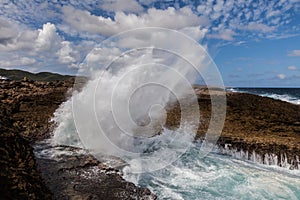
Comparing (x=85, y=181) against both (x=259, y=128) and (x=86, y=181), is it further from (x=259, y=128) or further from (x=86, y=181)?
(x=259, y=128)

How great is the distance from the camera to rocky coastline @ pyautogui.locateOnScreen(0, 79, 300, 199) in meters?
6.54

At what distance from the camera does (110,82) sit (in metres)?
16.2

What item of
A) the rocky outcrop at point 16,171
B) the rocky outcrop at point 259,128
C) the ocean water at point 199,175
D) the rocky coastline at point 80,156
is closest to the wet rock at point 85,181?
the rocky coastline at point 80,156

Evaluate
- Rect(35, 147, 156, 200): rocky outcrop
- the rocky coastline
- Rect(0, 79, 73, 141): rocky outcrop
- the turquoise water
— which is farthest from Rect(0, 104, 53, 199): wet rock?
Rect(0, 79, 73, 141): rocky outcrop

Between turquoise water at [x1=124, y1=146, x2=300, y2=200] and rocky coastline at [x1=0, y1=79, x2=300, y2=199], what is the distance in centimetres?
105

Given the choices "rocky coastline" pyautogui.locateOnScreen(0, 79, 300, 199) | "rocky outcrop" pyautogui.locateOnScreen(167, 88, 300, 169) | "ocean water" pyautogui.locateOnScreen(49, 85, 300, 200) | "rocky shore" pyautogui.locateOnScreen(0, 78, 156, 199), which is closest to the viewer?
"rocky shore" pyautogui.locateOnScreen(0, 78, 156, 199)

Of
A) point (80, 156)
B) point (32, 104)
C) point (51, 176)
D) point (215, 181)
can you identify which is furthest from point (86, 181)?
point (32, 104)

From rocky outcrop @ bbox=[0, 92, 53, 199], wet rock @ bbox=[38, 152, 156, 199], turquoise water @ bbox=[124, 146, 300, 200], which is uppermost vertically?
rocky outcrop @ bbox=[0, 92, 53, 199]

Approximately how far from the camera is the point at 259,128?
1546 cm

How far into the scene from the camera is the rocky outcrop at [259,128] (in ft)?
45.1

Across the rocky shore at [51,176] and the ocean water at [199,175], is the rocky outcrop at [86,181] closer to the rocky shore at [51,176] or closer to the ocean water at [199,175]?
the rocky shore at [51,176]

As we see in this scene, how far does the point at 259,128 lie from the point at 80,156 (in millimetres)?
9862

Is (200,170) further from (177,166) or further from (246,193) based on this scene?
(246,193)

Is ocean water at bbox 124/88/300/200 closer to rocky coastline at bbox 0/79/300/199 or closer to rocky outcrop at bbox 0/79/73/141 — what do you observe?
rocky coastline at bbox 0/79/300/199
